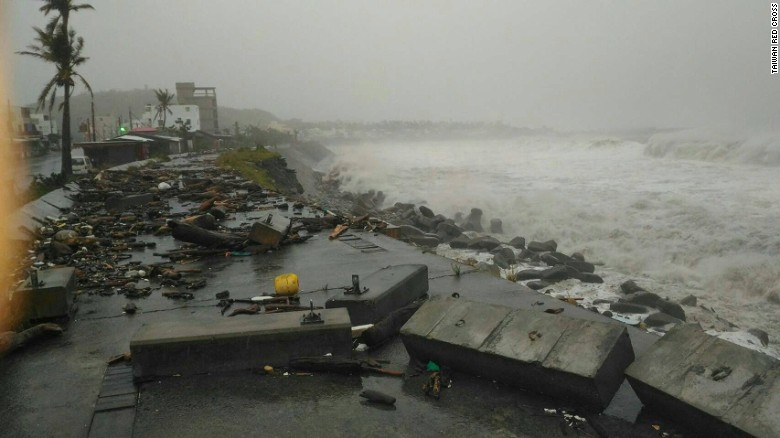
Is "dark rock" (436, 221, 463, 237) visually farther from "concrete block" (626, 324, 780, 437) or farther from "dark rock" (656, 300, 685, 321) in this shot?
"concrete block" (626, 324, 780, 437)

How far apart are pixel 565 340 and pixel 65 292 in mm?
5243

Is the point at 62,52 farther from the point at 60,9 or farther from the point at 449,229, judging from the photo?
the point at 449,229

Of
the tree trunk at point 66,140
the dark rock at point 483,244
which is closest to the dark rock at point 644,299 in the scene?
the dark rock at point 483,244

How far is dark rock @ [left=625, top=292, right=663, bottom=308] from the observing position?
408 inches

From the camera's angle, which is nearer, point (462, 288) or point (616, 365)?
point (616, 365)

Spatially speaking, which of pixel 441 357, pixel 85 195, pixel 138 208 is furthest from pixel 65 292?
pixel 85 195

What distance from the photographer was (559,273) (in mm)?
12289

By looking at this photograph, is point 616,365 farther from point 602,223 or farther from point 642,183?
point 642,183

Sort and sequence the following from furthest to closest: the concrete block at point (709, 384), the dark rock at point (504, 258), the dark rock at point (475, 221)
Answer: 1. the dark rock at point (475, 221)
2. the dark rock at point (504, 258)
3. the concrete block at point (709, 384)

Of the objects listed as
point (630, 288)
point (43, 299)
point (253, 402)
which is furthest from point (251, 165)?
point (253, 402)

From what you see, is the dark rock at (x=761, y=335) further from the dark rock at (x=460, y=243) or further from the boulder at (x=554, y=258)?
the dark rock at (x=460, y=243)

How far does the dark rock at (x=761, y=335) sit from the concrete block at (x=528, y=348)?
21.5 ft

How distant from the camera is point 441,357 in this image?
467cm

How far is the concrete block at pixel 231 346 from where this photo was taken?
185 inches
